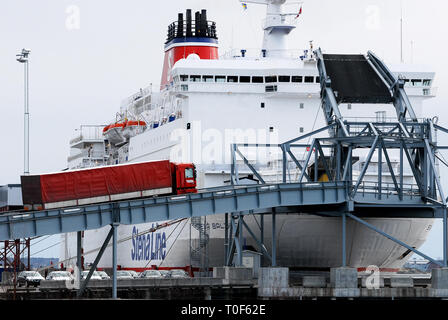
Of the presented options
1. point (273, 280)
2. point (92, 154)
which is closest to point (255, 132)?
point (273, 280)

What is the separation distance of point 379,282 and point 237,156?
58.1ft

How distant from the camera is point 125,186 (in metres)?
61.7

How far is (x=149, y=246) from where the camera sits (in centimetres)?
7925

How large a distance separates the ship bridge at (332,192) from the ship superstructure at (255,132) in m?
2.12

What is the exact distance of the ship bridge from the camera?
2090 inches

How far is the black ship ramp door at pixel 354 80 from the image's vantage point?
6700cm

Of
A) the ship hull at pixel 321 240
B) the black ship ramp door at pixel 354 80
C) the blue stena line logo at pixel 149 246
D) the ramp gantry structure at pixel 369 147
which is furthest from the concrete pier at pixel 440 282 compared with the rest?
the blue stena line logo at pixel 149 246

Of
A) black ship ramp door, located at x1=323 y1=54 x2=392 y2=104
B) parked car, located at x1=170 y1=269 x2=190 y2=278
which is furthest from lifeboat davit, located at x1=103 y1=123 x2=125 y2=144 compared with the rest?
black ship ramp door, located at x1=323 y1=54 x2=392 y2=104

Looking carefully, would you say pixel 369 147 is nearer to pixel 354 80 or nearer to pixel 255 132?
pixel 354 80

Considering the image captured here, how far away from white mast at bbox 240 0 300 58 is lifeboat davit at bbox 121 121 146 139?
12.0 m

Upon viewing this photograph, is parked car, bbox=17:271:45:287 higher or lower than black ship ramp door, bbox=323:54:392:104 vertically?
lower

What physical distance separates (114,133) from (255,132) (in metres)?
21.4

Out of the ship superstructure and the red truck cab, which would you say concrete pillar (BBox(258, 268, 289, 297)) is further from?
the ship superstructure
